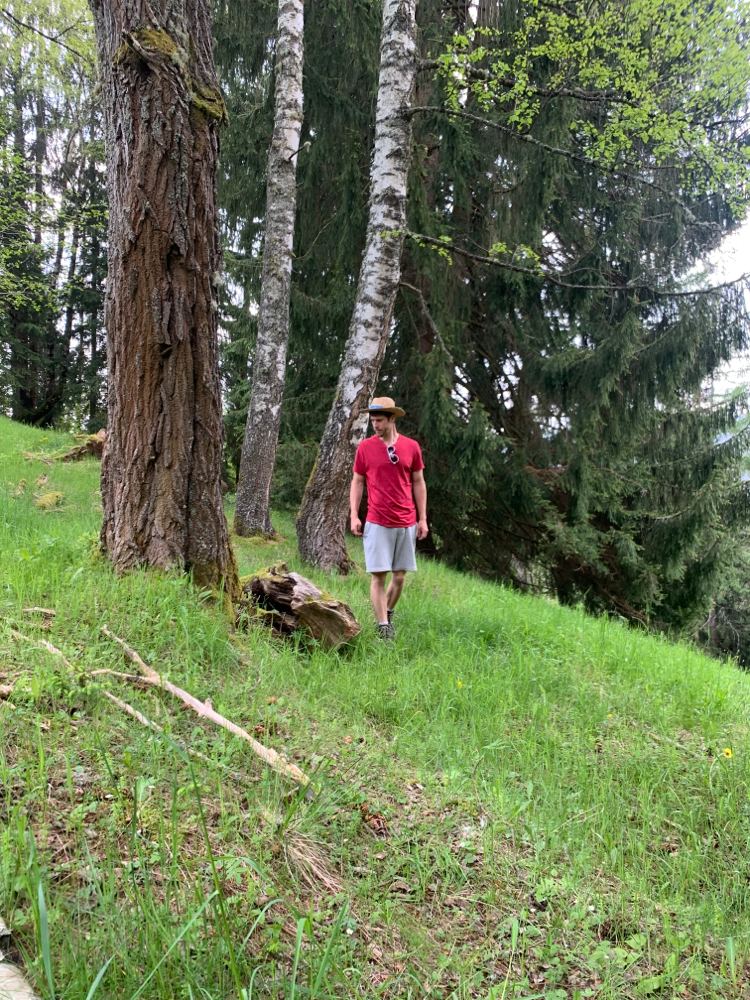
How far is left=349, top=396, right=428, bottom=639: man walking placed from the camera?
483cm

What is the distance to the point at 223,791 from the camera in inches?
84.6

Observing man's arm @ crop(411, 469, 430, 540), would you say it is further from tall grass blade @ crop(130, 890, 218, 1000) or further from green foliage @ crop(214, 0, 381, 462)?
green foliage @ crop(214, 0, 381, 462)

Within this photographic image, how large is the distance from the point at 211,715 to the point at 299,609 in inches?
60.8

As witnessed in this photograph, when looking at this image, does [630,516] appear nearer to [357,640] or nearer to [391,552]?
[391,552]

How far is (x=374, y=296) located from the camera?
684cm

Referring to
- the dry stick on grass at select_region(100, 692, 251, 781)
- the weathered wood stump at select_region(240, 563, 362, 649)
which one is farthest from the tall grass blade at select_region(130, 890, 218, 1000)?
the weathered wood stump at select_region(240, 563, 362, 649)

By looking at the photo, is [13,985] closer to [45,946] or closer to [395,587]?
[45,946]

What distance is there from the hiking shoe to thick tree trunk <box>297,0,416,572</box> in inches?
87.9

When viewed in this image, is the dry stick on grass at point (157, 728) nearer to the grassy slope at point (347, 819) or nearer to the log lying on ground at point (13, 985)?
the grassy slope at point (347, 819)

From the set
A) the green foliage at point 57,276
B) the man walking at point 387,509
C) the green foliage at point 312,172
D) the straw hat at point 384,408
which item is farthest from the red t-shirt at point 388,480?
the green foliage at point 57,276

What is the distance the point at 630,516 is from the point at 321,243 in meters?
7.15

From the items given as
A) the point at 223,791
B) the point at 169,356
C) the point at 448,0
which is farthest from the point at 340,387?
the point at 448,0

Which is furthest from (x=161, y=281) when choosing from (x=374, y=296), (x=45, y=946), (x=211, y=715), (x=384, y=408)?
(x=374, y=296)

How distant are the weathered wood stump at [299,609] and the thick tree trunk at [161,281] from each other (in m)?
0.47
